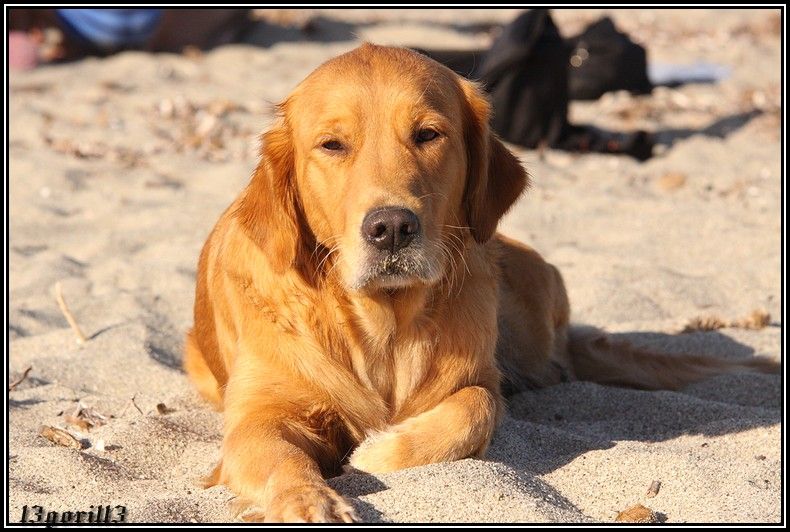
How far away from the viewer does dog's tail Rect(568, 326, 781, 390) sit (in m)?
5.51

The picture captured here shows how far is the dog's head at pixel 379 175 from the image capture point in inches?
151

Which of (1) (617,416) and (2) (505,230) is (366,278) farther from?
(2) (505,230)

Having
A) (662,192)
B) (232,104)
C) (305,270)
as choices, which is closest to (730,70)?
(662,192)

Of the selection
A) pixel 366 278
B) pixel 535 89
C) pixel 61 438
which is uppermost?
pixel 366 278

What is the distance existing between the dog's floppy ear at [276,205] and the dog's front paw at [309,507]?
42.7 inches

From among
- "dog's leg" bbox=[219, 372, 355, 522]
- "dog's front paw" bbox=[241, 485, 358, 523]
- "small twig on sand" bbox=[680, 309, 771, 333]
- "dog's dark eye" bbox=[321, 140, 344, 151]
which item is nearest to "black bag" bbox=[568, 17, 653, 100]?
"small twig on sand" bbox=[680, 309, 771, 333]

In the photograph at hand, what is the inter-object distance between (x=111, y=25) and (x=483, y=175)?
940 cm

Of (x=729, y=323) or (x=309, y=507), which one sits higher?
(x=309, y=507)

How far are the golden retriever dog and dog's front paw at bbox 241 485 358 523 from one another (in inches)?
7.8

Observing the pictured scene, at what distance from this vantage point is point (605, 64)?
1049 cm

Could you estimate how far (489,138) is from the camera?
4.57 m

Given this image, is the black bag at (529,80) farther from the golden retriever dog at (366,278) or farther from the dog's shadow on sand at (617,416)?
the golden retriever dog at (366,278)

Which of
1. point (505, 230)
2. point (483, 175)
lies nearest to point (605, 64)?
point (505, 230)

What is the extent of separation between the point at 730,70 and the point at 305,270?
1036 cm
